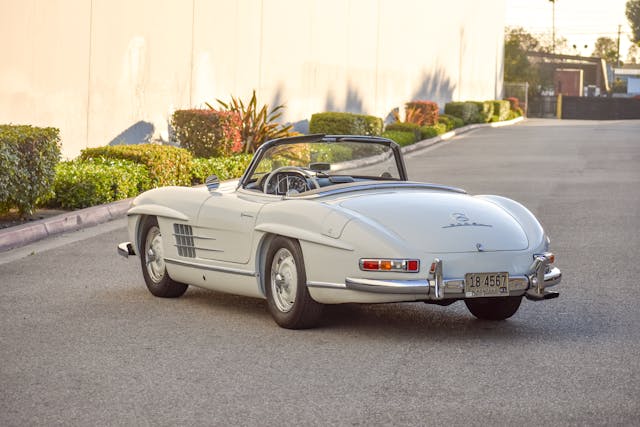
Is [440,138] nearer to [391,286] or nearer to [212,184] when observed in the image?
[212,184]

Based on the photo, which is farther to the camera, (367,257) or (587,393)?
(367,257)

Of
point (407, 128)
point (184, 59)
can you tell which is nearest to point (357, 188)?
point (184, 59)

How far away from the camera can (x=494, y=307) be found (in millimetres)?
8602

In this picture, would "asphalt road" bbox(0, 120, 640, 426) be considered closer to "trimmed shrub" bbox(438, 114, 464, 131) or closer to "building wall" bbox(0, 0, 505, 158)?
"building wall" bbox(0, 0, 505, 158)

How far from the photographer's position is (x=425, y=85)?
51.8m

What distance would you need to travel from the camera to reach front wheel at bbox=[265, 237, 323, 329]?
8.07m

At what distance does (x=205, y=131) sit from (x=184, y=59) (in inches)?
101

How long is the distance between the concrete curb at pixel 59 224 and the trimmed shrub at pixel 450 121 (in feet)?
107

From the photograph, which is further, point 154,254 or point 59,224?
point 59,224

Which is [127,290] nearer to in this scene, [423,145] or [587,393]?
[587,393]

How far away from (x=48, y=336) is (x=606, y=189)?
14650mm

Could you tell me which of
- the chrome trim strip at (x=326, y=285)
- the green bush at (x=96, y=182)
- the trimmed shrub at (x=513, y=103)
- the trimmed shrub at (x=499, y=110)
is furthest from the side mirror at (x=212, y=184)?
the trimmed shrub at (x=513, y=103)

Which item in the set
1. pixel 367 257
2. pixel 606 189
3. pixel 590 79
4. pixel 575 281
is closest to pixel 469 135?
pixel 606 189

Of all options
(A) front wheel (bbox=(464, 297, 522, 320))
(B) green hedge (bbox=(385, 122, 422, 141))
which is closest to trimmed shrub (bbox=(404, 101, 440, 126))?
(B) green hedge (bbox=(385, 122, 422, 141))
